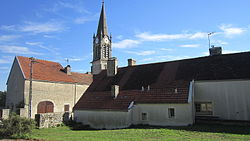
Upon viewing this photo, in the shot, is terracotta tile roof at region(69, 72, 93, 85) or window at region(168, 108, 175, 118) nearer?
window at region(168, 108, 175, 118)

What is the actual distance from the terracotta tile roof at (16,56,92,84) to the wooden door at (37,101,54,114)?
10.8ft

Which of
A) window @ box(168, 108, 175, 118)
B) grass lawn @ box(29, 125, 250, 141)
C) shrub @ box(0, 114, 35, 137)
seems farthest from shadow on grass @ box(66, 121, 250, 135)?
shrub @ box(0, 114, 35, 137)

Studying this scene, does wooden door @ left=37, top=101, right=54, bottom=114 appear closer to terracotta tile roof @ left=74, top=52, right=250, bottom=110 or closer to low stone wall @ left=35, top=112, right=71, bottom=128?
low stone wall @ left=35, top=112, right=71, bottom=128

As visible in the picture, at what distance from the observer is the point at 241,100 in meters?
15.7

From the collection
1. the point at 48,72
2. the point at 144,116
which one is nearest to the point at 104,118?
the point at 144,116

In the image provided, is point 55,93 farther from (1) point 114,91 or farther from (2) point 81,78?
(1) point 114,91

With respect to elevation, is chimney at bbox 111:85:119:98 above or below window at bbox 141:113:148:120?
above

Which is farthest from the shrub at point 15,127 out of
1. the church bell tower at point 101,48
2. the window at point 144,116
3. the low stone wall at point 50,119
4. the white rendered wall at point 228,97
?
the church bell tower at point 101,48

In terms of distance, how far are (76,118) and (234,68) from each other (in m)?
16.9

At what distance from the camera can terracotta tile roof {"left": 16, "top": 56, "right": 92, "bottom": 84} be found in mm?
26247

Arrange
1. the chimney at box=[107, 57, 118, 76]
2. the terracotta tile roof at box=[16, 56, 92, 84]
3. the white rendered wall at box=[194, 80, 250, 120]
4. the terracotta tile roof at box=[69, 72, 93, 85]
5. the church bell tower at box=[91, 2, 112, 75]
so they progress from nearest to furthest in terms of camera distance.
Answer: the white rendered wall at box=[194, 80, 250, 120]
the chimney at box=[107, 57, 118, 76]
the terracotta tile roof at box=[16, 56, 92, 84]
the terracotta tile roof at box=[69, 72, 93, 85]
the church bell tower at box=[91, 2, 112, 75]

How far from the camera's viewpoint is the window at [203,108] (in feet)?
55.2

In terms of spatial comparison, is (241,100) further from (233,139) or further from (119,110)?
(119,110)

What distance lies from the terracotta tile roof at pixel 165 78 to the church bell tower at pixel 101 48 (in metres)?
30.2
